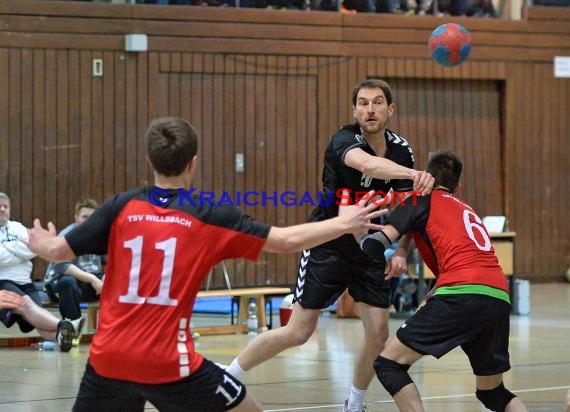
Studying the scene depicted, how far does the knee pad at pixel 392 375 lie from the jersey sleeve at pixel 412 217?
0.72 meters

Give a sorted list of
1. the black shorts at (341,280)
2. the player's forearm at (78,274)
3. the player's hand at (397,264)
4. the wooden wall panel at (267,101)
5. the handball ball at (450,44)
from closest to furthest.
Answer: the player's hand at (397,264) < the black shorts at (341,280) < the player's forearm at (78,274) < the handball ball at (450,44) < the wooden wall panel at (267,101)

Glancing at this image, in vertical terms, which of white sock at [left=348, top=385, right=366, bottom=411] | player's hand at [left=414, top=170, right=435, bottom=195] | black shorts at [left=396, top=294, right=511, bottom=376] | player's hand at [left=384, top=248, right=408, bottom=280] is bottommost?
white sock at [left=348, top=385, right=366, bottom=411]

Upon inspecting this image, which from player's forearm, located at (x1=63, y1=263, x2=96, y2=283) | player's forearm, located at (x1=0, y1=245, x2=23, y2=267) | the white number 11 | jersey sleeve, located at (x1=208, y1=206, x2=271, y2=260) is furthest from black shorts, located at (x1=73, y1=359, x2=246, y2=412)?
player's forearm, located at (x1=63, y1=263, x2=96, y2=283)

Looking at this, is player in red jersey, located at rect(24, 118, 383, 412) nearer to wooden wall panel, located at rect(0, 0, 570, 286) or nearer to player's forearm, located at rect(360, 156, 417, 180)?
player's forearm, located at rect(360, 156, 417, 180)

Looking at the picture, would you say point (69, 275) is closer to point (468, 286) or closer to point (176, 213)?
point (468, 286)

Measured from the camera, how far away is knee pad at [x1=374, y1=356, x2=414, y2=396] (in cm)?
632

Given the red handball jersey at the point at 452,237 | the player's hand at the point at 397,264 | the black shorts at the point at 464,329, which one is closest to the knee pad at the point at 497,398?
the black shorts at the point at 464,329

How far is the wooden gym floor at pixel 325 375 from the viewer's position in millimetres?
8203

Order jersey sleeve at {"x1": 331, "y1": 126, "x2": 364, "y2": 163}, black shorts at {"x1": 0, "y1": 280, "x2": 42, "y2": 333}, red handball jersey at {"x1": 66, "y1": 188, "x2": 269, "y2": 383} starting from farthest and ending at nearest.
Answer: black shorts at {"x1": 0, "y1": 280, "x2": 42, "y2": 333}
jersey sleeve at {"x1": 331, "y1": 126, "x2": 364, "y2": 163}
red handball jersey at {"x1": 66, "y1": 188, "x2": 269, "y2": 383}

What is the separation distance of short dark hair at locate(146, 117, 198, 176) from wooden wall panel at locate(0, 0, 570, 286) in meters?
13.1

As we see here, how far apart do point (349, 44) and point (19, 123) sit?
5760 millimetres

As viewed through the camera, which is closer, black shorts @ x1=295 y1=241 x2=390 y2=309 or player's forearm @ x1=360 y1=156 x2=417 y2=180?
player's forearm @ x1=360 y1=156 x2=417 y2=180

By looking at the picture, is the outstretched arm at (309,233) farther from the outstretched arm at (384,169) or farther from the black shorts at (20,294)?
the black shorts at (20,294)

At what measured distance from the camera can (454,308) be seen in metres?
6.23
